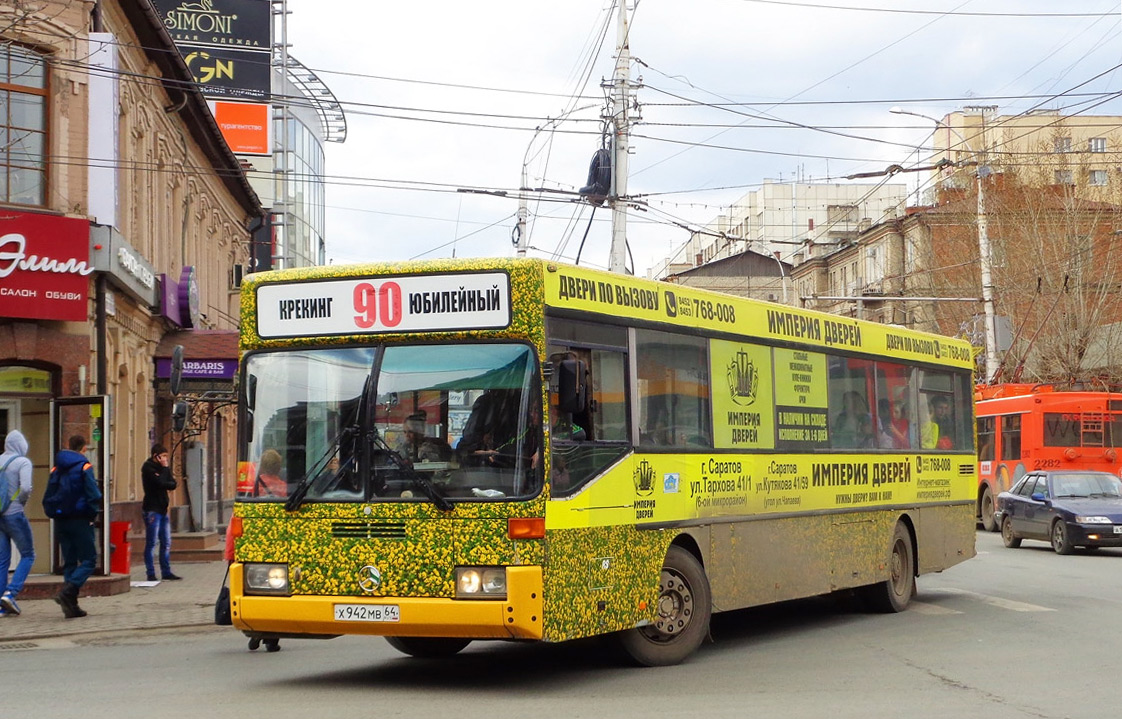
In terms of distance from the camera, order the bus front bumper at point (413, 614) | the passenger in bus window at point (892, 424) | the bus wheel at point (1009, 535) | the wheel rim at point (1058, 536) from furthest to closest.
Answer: the bus wheel at point (1009, 535) → the wheel rim at point (1058, 536) → the passenger in bus window at point (892, 424) → the bus front bumper at point (413, 614)

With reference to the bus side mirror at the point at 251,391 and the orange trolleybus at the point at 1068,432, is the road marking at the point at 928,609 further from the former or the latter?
the orange trolleybus at the point at 1068,432

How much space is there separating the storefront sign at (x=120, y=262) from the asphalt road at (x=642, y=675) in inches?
315

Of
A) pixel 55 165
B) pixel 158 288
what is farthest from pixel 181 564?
pixel 55 165

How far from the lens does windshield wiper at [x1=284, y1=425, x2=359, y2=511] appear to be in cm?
1012

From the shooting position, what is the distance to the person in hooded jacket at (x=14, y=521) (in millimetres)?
16219

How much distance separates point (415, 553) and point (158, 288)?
18.3 m

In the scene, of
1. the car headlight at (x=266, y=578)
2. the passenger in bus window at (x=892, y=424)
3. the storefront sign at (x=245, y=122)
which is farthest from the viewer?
the storefront sign at (x=245, y=122)

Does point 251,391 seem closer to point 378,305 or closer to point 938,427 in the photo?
point 378,305

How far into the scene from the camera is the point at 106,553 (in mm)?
18875

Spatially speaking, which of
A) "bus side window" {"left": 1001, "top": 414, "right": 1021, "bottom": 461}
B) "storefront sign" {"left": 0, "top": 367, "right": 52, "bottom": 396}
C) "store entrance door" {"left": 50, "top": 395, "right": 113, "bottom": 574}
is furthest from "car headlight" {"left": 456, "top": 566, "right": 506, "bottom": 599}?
"bus side window" {"left": 1001, "top": 414, "right": 1021, "bottom": 461}

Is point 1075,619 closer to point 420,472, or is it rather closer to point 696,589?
point 696,589

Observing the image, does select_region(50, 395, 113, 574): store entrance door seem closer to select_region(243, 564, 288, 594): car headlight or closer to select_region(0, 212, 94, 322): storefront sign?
select_region(0, 212, 94, 322): storefront sign

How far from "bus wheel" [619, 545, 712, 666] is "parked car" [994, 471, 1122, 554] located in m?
15.4

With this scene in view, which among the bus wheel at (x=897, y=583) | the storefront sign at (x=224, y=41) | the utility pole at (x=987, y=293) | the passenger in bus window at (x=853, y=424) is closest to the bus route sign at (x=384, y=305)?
the passenger in bus window at (x=853, y=424)
